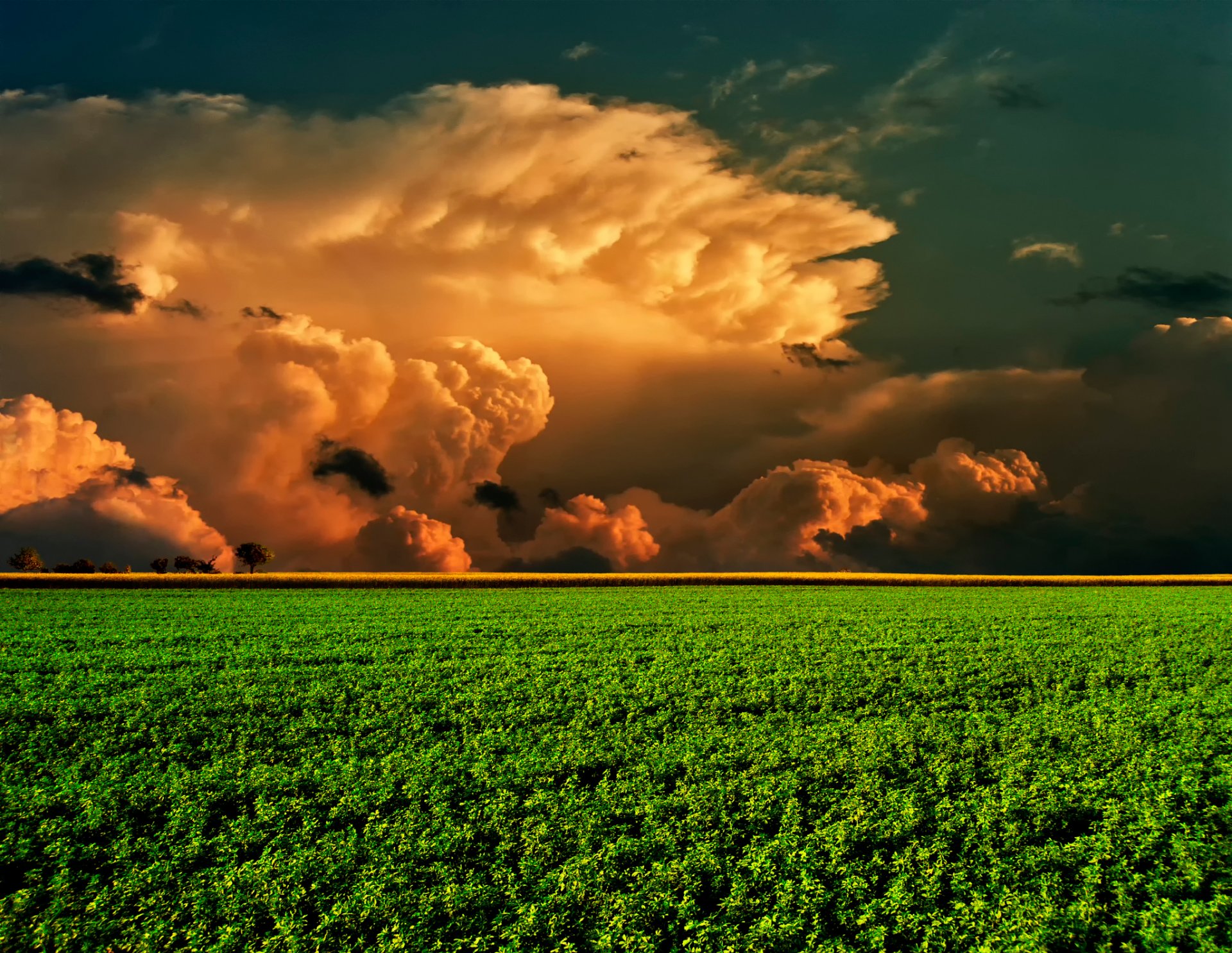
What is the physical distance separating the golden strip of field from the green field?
1894 cm

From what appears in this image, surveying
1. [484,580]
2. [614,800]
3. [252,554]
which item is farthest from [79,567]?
[614,800]

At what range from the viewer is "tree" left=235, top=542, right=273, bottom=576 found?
232 feet

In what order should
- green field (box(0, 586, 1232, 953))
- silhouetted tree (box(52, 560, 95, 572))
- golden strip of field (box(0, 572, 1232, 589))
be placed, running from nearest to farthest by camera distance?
green field (box(0, 586, 1232, 953)) < golden strip of field (box(0, 572, 1232, 589)) < silhouetted tree (box(52, 560, 95, 572))

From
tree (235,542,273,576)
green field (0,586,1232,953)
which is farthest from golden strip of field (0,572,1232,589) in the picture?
tree (235,542,273,576)

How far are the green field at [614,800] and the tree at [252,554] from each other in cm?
5694

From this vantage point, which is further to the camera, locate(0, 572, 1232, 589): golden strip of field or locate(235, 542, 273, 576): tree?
locate(235, 542, 273, 576): tree

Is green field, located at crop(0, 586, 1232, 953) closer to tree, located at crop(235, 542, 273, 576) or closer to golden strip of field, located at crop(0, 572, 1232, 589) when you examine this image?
golden strip of field, located at crop(0, 572, 1232, 589)

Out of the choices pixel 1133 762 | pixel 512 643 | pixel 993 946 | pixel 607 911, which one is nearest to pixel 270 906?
pixel 607 911

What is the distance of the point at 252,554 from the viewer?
7069 centimetres

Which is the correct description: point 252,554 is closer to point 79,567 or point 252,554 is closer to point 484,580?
point 79,567

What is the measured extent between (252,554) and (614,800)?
70801 mm

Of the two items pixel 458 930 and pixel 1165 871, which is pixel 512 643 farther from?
pixel 1165 871

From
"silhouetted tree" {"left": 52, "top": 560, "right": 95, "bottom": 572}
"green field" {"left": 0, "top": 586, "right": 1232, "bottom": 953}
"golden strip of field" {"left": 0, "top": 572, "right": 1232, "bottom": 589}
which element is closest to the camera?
"green field" {"left": 0, "top": 586, "right": 1232, "bottom": 953}

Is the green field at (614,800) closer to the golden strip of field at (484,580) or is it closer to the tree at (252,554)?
the golden strip of field at (484,580)
